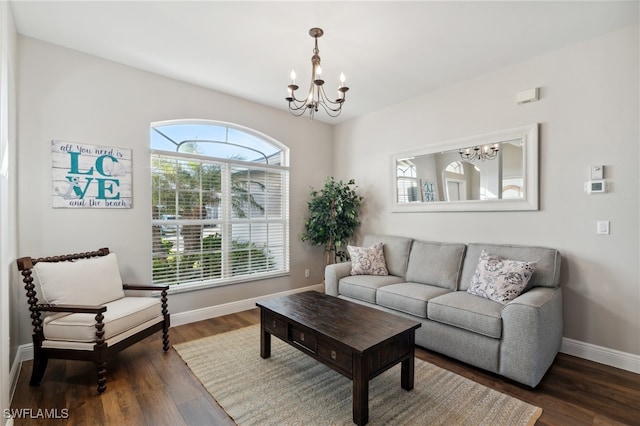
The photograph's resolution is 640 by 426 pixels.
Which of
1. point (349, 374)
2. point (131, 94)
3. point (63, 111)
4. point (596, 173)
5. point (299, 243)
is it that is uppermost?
point (131, 94)

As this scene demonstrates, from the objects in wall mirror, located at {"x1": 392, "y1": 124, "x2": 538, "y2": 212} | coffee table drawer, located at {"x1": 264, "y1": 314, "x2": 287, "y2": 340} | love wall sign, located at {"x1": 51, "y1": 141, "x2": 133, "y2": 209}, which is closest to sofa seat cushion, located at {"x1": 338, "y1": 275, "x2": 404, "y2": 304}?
wall mirror, located at {"x1": 392, "y1": 124, "x2": 538, "y2": 212}

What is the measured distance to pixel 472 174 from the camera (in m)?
3.37

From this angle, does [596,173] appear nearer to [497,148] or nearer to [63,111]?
[497,148]

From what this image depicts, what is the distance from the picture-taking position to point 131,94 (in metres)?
3.12

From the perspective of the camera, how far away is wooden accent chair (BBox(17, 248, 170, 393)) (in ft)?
7.13

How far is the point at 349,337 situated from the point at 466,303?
122 cm

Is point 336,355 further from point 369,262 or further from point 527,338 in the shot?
point 369,262

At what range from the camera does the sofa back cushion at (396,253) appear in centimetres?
371

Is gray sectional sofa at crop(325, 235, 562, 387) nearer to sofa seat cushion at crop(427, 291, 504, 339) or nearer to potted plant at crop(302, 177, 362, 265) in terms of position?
sofa seat cushion at crop(427, 291, 504, 339)

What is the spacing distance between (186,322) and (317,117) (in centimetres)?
336

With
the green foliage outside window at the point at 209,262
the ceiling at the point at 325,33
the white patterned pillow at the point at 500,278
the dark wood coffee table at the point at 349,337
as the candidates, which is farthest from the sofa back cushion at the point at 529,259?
the green foliage outside window at the point at 209,262

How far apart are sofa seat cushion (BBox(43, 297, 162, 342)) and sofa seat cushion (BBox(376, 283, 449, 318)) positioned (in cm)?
225

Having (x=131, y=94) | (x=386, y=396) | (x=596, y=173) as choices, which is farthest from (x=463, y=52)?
(x=131, y=94)

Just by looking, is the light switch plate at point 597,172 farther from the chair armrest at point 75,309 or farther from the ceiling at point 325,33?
the chair armrest at point 75,309
